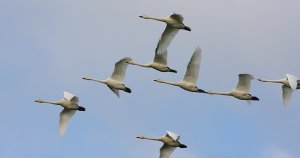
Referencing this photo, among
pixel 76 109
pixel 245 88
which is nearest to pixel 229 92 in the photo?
pixel 245 88

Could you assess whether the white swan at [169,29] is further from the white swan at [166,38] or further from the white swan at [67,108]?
the white swan at [67,108]

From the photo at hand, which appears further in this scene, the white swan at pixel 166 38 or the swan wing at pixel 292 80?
the white swan at pixel 166 38

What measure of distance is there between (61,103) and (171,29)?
7.61 metres

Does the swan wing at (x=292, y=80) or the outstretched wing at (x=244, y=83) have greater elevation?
the swan wing at (x=292, y=80)

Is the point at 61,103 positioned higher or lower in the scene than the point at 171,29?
lower

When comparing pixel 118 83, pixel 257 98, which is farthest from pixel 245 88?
pixel 118 83

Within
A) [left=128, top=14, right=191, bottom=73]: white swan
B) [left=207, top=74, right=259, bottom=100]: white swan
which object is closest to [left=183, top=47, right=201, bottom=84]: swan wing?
[left=128, top=14, right=191, bottom=73]: white swan

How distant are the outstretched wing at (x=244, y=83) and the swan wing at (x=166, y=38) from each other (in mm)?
A: 4413

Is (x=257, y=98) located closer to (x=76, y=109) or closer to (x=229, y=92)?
(x=229, y=92)

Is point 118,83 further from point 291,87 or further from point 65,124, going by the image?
point 291,87

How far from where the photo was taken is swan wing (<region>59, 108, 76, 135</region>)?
280 ft

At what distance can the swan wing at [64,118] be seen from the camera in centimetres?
8525

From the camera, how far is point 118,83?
3445 inches

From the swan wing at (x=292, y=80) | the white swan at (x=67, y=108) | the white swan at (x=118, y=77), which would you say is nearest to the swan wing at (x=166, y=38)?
the white swan at (x=118, y=77)
